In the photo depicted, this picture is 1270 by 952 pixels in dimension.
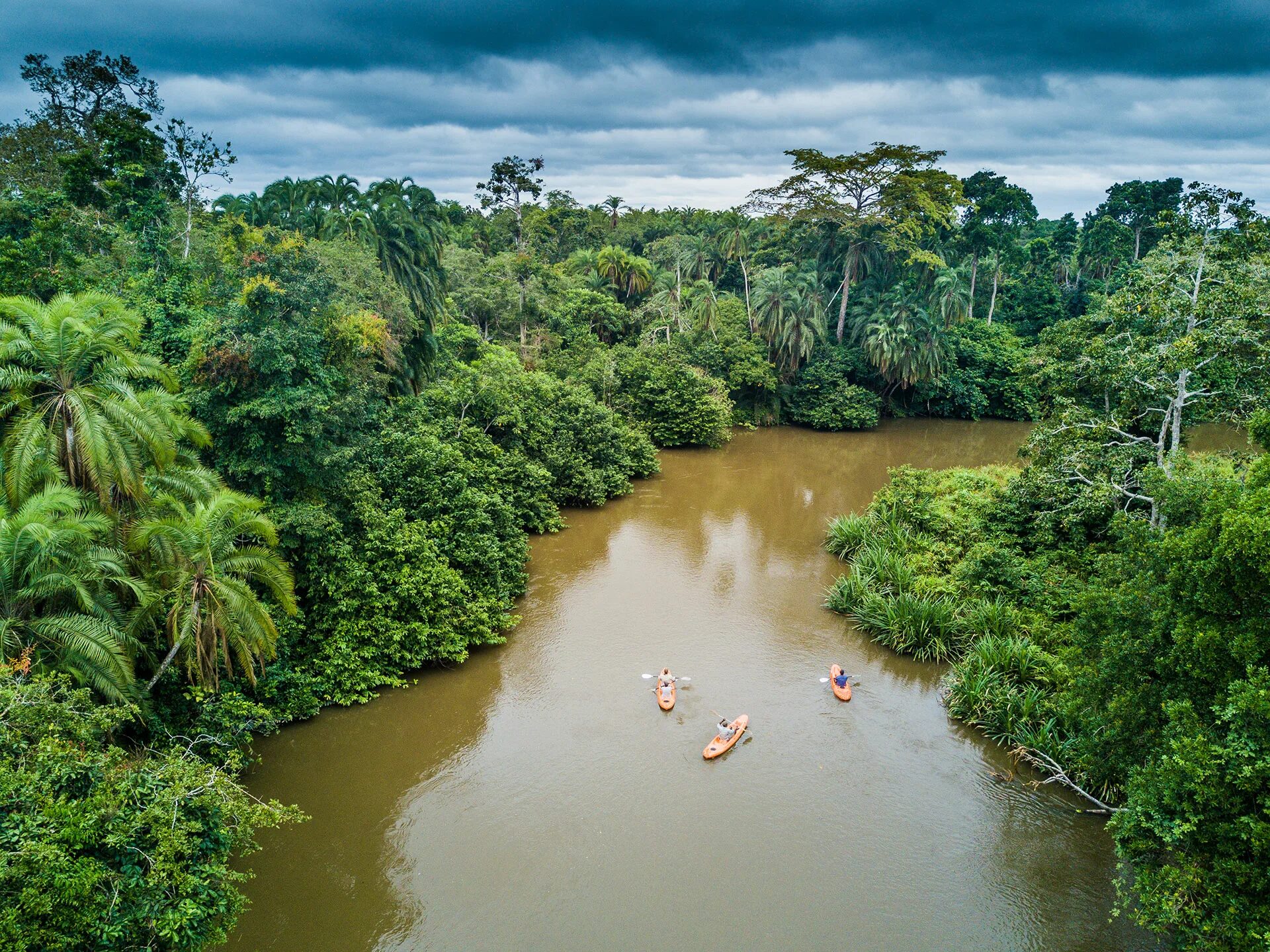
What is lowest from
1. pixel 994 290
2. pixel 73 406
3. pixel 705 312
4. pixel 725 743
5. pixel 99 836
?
pixel 725 743

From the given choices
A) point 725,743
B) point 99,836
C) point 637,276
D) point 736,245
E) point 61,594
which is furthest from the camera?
point 637,276

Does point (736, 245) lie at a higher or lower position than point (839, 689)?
higher

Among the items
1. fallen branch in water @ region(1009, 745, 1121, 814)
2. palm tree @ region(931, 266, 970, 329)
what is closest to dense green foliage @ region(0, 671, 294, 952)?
fallen branch in water @ region(1009, 745, 1121, 814)

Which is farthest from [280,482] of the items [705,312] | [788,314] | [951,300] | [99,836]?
[951,300]

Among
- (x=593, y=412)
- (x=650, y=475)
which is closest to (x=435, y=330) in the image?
(x=593, y=412)

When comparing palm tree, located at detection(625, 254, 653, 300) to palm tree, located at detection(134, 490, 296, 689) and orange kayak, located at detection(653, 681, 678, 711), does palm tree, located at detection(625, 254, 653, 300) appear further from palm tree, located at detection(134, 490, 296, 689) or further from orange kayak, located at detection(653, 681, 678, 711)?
palm tree, located at detection(134, 490, 296, 689)

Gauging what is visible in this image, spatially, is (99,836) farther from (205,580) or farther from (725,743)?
(725,743)
